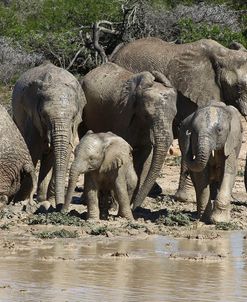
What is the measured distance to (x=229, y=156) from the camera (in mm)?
13586

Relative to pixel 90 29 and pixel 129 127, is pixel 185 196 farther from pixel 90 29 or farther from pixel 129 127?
pixel 90 29

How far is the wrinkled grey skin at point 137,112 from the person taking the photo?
14883mm

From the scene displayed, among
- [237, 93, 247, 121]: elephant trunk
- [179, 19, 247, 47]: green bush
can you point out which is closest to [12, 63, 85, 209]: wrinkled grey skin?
[237, 93, 247, 121]: elephant trunk

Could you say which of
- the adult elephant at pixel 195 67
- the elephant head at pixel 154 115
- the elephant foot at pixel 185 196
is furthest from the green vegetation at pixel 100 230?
the adult elephant at pixel 195 67

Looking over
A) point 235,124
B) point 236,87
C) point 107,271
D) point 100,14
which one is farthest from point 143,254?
point 100,14

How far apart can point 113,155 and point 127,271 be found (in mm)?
3432

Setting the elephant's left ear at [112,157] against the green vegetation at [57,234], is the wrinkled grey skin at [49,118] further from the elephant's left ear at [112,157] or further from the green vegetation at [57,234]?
the green vegetation at [57,234]

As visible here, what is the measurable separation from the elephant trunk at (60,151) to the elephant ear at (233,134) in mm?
2019

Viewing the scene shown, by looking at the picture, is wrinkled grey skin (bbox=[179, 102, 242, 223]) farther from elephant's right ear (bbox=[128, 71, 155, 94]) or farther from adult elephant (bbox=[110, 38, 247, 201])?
adult elephant (bbox=[110, 38, 247, 201])

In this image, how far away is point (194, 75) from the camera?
17422 mm

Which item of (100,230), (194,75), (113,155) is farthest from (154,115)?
(100,230)

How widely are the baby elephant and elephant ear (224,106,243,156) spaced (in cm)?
107

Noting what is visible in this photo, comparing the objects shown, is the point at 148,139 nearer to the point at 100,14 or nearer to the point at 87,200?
the point at 87,200

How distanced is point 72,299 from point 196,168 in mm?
4691
